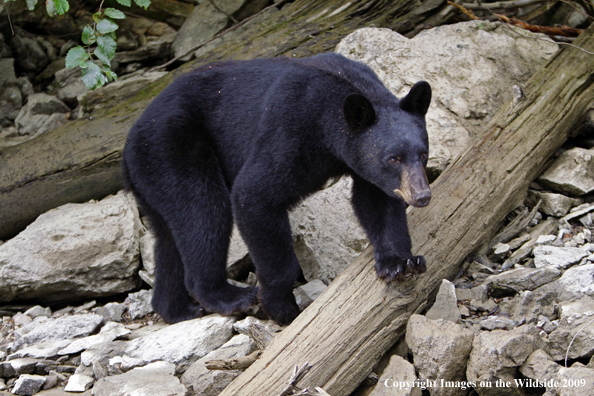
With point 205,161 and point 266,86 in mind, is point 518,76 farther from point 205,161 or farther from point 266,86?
point 205,161

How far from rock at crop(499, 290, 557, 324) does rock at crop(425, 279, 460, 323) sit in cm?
41

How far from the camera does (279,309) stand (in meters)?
4.82

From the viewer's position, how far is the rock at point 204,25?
8.74 m

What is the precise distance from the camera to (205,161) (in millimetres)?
4930

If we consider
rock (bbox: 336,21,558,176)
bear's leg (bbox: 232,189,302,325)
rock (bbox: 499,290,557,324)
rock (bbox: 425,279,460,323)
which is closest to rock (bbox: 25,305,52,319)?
bear's leg (bbox: 232,189,302,325)

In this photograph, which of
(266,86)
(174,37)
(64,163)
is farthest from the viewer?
(174,37)

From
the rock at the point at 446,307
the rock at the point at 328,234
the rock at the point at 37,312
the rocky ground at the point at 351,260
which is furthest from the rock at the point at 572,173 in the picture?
the rock at the point at 37,312

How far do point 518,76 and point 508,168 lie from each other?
6.77ft

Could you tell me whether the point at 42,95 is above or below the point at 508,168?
above

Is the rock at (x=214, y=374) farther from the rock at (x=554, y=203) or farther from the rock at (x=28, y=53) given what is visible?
the rock at (x=28, y=53)

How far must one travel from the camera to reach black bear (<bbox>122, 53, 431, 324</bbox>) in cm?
411

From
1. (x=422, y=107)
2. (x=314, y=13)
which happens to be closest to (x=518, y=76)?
(x=314, y=13)

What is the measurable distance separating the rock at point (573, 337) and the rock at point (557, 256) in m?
0.91

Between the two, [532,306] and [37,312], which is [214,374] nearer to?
[532,306]
